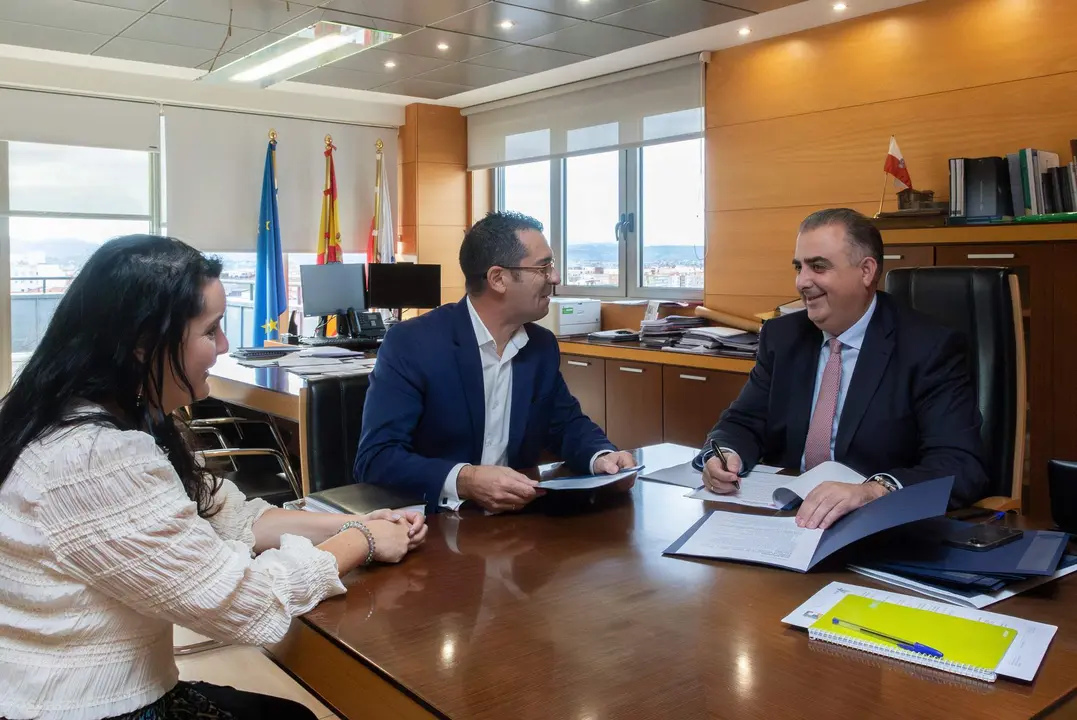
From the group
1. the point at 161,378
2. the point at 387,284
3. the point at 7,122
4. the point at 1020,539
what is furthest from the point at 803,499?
the point at 7,122

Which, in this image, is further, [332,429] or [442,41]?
[442,41]

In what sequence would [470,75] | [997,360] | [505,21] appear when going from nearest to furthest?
[997,360] → [505,21] → [470,75]

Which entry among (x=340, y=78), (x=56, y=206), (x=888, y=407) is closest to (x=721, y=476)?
(x=888, y=407)

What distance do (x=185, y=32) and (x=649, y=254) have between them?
11.3 feet

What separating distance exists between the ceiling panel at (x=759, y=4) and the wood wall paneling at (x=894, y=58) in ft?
1.57

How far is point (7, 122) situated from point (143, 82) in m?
0.97

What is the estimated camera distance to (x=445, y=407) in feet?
7.64

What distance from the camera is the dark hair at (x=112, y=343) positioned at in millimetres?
1241

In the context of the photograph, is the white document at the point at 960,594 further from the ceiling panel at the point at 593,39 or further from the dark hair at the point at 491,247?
the ceiling panel at the point at 593,39

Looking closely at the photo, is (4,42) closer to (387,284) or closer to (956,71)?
(387,284)

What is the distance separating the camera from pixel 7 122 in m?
6.27

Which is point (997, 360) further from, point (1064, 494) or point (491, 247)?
point (491, 247)

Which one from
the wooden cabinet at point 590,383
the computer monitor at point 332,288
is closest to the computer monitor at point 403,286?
the computer monitor at point 332,288

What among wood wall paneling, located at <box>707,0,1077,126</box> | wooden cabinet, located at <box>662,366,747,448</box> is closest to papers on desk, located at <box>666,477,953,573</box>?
wooden cabinet, located at <box>662,366,747,448</box>
